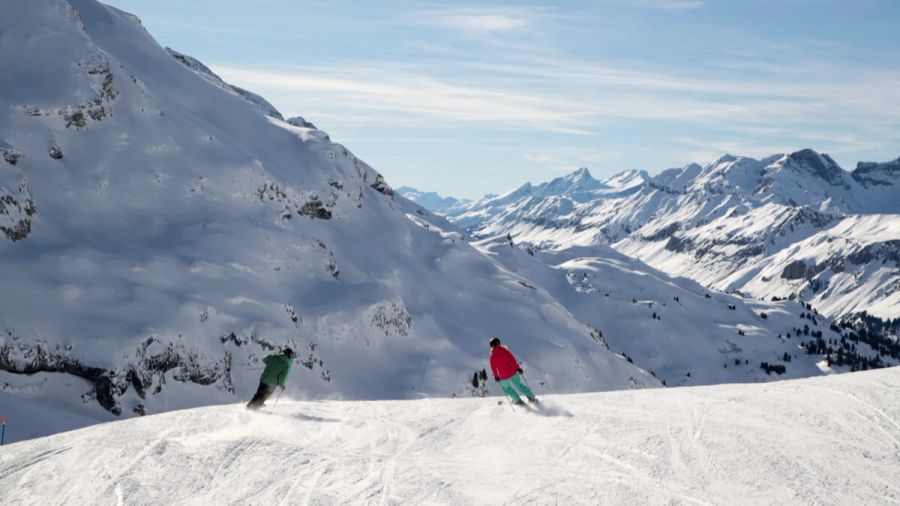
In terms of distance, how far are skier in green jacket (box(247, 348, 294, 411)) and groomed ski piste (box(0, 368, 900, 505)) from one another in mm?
526

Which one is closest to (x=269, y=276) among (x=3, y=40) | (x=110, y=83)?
(x=110, y=83)

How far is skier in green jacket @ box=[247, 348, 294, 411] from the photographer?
781 inches

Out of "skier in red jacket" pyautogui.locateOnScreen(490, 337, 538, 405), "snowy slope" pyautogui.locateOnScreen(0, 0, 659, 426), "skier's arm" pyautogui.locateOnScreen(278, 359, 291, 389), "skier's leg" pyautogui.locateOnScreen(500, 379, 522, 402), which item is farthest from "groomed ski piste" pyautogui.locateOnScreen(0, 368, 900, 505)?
"snowy slope" pyautogui.locateOnScreen(0, 0, 659, 426)

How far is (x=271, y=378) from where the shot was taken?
2009cm

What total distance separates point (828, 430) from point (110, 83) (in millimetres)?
72169

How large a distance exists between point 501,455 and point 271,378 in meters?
8.84

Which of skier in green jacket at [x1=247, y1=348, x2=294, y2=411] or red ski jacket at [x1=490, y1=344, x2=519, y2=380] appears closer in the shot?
red ski jacket at [x1=490, y1=344, x2=519, y2=380]

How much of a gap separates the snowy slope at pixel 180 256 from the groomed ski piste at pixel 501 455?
24.5 metres

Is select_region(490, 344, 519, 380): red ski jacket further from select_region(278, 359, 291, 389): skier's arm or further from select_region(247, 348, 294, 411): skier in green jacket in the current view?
select_region(278, 359, 291, 389): skier's arm

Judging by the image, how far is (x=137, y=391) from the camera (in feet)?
137

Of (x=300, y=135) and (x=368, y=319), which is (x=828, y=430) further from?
(x=300, y=135)

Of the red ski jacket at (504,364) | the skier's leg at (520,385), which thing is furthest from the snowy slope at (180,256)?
the skier's leg at (520,385)

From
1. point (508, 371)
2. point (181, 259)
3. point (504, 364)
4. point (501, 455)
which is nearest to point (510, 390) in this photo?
point (508, 371)

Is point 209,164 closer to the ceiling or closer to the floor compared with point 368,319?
closer to the ceiling
